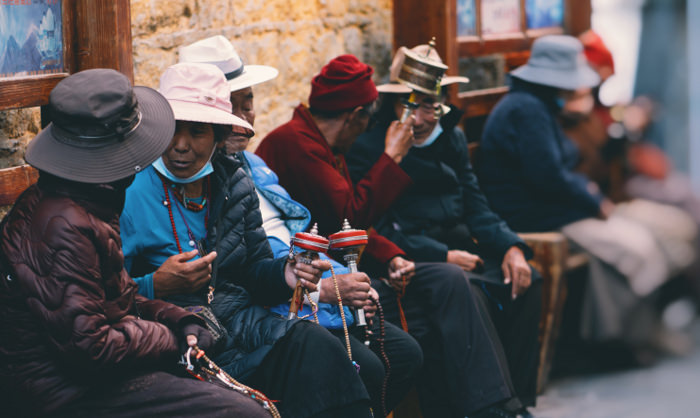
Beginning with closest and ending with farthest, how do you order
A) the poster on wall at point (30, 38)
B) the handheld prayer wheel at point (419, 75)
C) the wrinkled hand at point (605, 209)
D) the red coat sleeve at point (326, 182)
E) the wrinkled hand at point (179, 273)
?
the wrinkled hand at point (179, 273)
the poster on wall at point (30, 38)
the red coat sleeve at point (326, 182)
the handheld prayer wheel at point (419, 75)
the wrinkled hand at point (605, 209)

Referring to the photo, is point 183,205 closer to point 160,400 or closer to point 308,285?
point 308,285

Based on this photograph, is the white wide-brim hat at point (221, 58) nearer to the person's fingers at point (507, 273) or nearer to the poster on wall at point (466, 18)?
the person's fingers at point (507, 273)

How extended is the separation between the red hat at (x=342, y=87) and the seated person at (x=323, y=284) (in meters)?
0.29

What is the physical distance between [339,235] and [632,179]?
13.7 ft

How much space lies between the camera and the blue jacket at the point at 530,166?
5.26 metres

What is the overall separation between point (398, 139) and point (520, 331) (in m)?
1.38

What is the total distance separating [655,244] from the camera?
6.14 meters

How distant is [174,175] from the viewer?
3.05 meters

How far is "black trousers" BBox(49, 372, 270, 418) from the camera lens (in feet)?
7.96

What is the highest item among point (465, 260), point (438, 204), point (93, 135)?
point (93, 135)

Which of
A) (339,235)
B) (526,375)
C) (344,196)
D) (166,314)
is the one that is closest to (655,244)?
(526,375)

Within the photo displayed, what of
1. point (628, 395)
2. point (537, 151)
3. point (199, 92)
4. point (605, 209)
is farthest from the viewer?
point (605, 209)

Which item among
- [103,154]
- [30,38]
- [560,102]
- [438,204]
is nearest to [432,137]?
[438,204]

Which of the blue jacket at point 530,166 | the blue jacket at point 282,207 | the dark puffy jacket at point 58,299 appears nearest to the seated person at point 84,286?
the dark puffy jacket at point 58,299
